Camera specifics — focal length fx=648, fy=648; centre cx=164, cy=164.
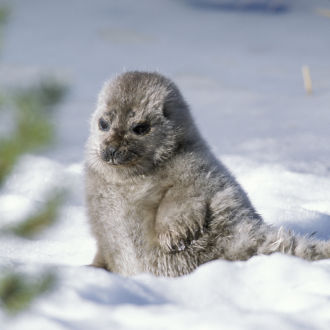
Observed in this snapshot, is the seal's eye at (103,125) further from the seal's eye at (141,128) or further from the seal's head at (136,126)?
the seal's eye at (141,128)

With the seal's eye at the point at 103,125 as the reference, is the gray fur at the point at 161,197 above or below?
below

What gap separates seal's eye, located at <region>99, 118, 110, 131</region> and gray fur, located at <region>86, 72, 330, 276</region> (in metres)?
0.03

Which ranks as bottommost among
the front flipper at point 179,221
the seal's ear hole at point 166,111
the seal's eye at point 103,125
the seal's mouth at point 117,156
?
the front flipper at point 179,221

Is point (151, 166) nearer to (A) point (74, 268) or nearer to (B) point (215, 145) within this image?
(A) point (74, 268)

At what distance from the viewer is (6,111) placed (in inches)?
73.4

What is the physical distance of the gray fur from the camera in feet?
10.7

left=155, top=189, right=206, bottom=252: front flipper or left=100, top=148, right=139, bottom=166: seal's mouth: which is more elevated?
left=100, top=148, right=139, bottom=166: seal's mouth

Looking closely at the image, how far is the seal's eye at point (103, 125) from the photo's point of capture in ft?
11.6

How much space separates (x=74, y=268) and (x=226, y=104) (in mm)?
5815

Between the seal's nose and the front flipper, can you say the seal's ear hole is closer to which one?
the seal's nose

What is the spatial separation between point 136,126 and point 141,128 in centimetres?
4

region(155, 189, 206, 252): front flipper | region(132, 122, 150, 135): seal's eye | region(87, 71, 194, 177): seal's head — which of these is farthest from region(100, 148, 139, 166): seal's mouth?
region(155, 189, 206, 252): front flipper

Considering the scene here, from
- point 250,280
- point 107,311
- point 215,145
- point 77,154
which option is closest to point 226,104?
point 215,145

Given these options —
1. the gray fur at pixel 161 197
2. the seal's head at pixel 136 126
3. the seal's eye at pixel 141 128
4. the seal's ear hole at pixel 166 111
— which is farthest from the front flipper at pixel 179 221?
the seal's ear hole at pixel 166 111
